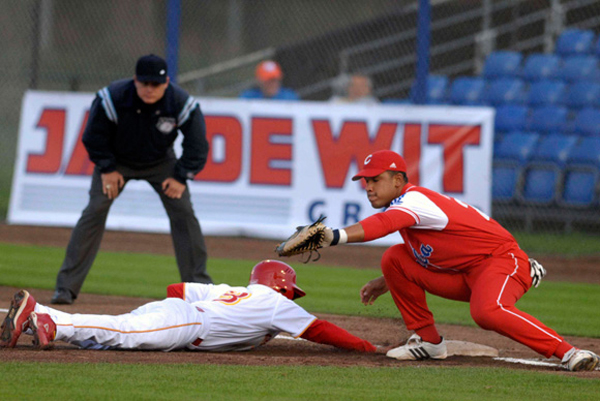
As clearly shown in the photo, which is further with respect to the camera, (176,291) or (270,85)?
(270,85)

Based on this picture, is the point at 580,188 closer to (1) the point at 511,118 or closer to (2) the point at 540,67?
(1) the point at 511,118

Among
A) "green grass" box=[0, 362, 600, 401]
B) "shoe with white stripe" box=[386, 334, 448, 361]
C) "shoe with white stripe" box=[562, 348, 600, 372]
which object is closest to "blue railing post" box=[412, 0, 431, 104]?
"shoe with white stripe" box=[386, 334, 448, 361]

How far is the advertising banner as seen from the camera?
37.8 feet

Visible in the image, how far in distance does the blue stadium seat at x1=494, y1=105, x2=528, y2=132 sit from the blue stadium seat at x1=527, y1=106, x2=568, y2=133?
126mm

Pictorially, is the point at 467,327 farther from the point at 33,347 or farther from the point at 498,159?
the point at 498,159

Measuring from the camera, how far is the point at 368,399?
4055mm

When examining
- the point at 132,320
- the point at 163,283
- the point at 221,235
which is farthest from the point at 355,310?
the point at 221,235

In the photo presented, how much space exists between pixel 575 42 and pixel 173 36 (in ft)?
21.9

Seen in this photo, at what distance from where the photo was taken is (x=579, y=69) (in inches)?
544

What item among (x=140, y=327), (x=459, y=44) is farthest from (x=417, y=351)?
(x=459, y=44)

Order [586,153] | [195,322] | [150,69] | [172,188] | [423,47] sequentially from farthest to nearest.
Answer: [586,153] → [423,47] → [172,188] → [150,69] → [195,322]

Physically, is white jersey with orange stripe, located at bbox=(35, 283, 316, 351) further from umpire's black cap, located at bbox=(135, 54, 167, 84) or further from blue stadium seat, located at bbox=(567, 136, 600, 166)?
blue stadium seat, located at bbox=(567, 136, 600, 166)

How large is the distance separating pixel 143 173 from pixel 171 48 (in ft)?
17.7

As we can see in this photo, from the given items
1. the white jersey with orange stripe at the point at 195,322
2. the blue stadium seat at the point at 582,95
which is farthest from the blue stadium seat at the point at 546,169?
the white jersey with orange stripe at the point at 195,322
